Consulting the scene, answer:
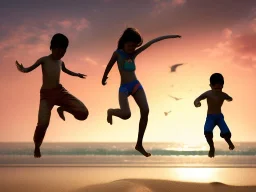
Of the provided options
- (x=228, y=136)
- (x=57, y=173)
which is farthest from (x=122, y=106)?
(x=57, y=173)

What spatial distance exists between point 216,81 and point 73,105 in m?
3.19

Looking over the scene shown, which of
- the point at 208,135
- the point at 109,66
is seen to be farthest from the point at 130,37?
the point at 208,135

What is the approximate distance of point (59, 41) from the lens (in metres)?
7.64

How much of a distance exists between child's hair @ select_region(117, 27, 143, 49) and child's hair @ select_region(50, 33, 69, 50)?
1208mm

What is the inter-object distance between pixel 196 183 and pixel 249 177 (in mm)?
3220

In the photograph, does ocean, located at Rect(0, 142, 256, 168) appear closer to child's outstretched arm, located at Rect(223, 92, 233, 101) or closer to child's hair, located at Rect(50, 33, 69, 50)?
child's outstretched arm, located at Rect(223, 92, 233, 101)

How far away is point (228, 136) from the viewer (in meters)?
9.03

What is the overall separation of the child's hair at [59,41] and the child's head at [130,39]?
4.00 ft

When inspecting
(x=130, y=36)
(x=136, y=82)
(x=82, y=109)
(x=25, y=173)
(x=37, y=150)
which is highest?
(x=130, y=36)

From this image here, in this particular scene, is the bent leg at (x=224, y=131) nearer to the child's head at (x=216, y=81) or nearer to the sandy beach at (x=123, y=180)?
the child's head at (x=216, y=81)

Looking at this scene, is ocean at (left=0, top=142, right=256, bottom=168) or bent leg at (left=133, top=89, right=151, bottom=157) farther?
ocean at (left=0, top=142, right=256, bottom=168)

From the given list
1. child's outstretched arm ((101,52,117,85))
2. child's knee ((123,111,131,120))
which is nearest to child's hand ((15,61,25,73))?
child's outstretched arm ((101,52,117,85))

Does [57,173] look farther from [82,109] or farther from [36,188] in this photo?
[82,109]

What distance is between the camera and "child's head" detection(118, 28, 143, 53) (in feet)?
26.4
